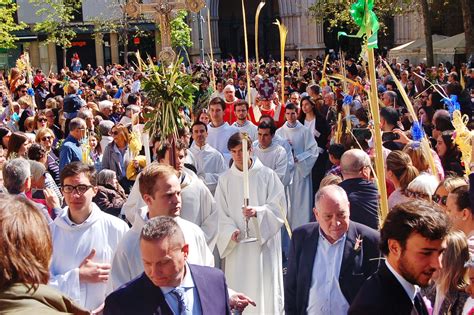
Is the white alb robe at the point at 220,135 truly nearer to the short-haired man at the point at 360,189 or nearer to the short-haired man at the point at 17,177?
the short-haired man at the point at 360,189

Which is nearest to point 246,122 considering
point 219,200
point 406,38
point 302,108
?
point 302,108

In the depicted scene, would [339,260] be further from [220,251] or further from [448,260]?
[220,251]

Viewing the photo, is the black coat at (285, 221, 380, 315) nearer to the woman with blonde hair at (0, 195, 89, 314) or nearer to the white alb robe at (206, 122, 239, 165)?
the woman with blonde hair at (0, 195, 89, 314)

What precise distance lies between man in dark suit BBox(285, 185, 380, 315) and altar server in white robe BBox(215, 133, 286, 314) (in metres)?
1.99

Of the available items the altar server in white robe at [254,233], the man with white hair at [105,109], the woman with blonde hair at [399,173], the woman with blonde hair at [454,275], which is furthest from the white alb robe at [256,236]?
the man with white hair at [105,109]

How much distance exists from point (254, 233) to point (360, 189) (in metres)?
1.43

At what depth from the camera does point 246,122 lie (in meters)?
10.5

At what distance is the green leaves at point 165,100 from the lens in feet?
21.3

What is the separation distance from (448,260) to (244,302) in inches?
45.6

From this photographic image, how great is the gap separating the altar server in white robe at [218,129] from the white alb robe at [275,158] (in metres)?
1.22

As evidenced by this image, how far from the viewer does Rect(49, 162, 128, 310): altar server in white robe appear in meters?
4.62

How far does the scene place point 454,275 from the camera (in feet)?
13.7

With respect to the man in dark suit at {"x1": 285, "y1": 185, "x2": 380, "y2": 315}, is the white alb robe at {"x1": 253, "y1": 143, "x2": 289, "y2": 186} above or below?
above

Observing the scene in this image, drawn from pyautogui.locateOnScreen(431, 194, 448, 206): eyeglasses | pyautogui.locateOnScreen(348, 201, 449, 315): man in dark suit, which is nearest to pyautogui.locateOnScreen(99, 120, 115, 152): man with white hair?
pyautogui.locateOnScreen(431, 194, 448, 206): eyeglasses
